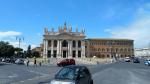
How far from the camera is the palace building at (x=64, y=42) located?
155 meters

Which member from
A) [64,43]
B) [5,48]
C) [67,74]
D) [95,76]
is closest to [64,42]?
[64,43]

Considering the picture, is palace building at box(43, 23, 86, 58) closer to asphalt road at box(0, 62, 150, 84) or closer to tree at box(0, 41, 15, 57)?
tree at box(0, 41, 15, 57)

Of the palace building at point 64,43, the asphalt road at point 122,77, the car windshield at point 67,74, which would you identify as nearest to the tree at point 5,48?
the palace building at point 64,43

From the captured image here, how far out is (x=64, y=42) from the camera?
518 feet

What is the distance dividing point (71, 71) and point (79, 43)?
144 meters

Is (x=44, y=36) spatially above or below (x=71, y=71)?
above

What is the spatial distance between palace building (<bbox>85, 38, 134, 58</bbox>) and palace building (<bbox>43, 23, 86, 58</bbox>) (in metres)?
30.2

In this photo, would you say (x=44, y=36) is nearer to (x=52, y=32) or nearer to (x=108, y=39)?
(x=52, y=32)

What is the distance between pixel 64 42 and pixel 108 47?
4091 cm

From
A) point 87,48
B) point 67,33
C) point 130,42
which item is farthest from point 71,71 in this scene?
point 130,42

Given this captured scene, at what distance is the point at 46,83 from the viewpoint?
834 inches

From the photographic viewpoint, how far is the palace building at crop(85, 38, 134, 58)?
187875mm

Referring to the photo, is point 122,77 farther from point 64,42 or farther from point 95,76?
point 64,42

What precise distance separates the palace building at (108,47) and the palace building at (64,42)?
3021 cm
